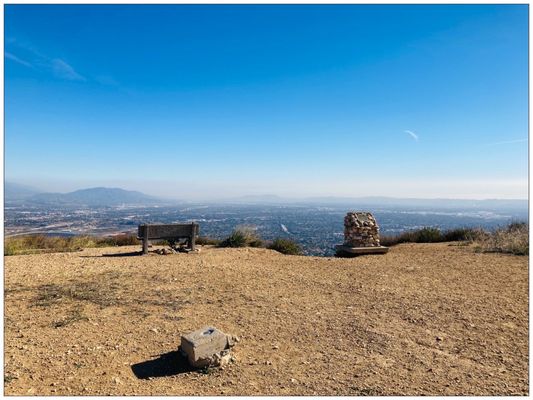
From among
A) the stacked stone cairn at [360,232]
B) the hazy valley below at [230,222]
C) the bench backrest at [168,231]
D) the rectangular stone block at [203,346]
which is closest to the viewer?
the rectangular stone block at [203,346]

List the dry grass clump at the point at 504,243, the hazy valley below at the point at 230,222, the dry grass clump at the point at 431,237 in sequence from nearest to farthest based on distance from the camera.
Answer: the dry grass clump at the point at 504,243
the dry grass clump at the point at 431,237
the hazy valley below at the point at 230,222

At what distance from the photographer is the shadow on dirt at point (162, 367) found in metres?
3.88

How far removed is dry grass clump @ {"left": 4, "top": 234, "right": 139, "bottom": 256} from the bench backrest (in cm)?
308

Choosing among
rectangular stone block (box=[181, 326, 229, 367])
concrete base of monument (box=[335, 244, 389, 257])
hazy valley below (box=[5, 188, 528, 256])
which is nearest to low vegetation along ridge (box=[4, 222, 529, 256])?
hazy valley below (box=[5, 188, 528, 256])

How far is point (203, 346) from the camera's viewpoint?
13.3ft

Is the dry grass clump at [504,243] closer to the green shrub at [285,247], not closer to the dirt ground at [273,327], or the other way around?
the dirt ground at [273,327]

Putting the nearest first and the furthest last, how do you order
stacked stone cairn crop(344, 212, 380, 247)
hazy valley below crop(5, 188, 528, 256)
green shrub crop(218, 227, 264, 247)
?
stacked stone cairn crop(344, 212, 380, 247), green shrub crop(218, 227, 264, 247), hazy valley below crop(5, 188, 528, 256)

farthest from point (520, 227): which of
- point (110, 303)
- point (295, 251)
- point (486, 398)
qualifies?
point (110, 303)

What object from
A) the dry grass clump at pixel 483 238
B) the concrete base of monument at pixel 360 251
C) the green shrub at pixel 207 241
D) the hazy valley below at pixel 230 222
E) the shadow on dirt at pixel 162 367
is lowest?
the hazy valley below at pixel 230 222

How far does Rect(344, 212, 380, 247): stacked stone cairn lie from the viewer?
11836mm

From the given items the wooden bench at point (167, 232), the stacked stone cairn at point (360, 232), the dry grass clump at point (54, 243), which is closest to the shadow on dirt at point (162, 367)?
the wooden bench at point (167, 232)

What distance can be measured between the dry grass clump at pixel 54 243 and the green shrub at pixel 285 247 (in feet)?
19.0

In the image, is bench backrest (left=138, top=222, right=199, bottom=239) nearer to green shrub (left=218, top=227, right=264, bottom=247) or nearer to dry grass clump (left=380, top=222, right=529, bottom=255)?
green shrub (left=218, top=227, right=264, bottom=247)

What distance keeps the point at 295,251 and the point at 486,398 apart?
996 cm
